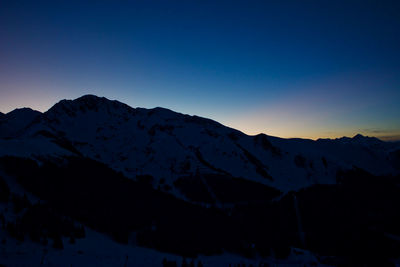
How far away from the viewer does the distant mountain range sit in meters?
52.6

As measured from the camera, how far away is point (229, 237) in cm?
Result: 6225

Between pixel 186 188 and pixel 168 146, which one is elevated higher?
pixel 168 146

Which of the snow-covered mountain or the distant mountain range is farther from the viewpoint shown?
the snow-covered mountain

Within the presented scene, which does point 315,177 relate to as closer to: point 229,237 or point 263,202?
point 263,202

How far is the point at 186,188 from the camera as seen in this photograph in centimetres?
9306

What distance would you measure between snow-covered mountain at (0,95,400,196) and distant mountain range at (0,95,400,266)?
2.19 ft

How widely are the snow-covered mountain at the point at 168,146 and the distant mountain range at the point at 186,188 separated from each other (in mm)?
668

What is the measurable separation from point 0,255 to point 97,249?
44.0 feet

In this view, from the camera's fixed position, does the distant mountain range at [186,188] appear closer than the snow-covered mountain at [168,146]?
Yes

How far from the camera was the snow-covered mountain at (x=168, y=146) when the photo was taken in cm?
10781

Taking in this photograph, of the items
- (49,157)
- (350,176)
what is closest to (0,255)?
(49,157)

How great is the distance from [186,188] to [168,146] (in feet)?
122

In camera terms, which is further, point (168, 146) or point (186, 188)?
point (168, 146)

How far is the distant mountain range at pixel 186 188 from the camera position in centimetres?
5261
